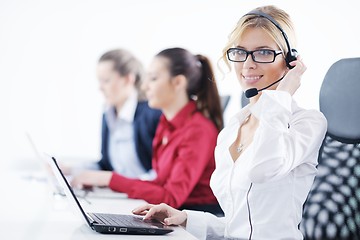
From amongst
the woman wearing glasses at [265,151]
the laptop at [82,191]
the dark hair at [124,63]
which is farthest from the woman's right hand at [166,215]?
the dark hair at [124,63]

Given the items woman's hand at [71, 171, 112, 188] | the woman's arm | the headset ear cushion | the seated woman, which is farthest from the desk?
the seated woman

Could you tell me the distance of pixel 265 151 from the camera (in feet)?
4.09

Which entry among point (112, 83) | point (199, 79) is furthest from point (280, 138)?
point (112, 83)

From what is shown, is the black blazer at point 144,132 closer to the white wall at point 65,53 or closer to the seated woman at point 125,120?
the seated woman at point 125,120

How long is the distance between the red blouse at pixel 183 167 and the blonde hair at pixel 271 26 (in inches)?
29.9

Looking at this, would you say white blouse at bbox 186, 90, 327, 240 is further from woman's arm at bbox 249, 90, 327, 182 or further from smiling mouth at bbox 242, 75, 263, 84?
smiling mouth at bbox 242, 75, 263, 84

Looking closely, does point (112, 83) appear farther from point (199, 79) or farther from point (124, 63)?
point (199, 79)

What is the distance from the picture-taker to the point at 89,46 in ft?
12.9

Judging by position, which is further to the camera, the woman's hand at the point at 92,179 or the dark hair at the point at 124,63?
the dark hair at the point at 124,63

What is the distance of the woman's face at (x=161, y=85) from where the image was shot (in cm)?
241

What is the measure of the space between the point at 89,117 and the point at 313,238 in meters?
2.65

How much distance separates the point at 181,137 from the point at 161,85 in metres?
0.30

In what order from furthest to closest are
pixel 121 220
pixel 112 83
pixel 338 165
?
pixel 112 83
pixel 338 165
pixel 121 220

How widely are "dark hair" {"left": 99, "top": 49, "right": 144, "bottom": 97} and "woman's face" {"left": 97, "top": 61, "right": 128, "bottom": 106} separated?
0.02 meters
